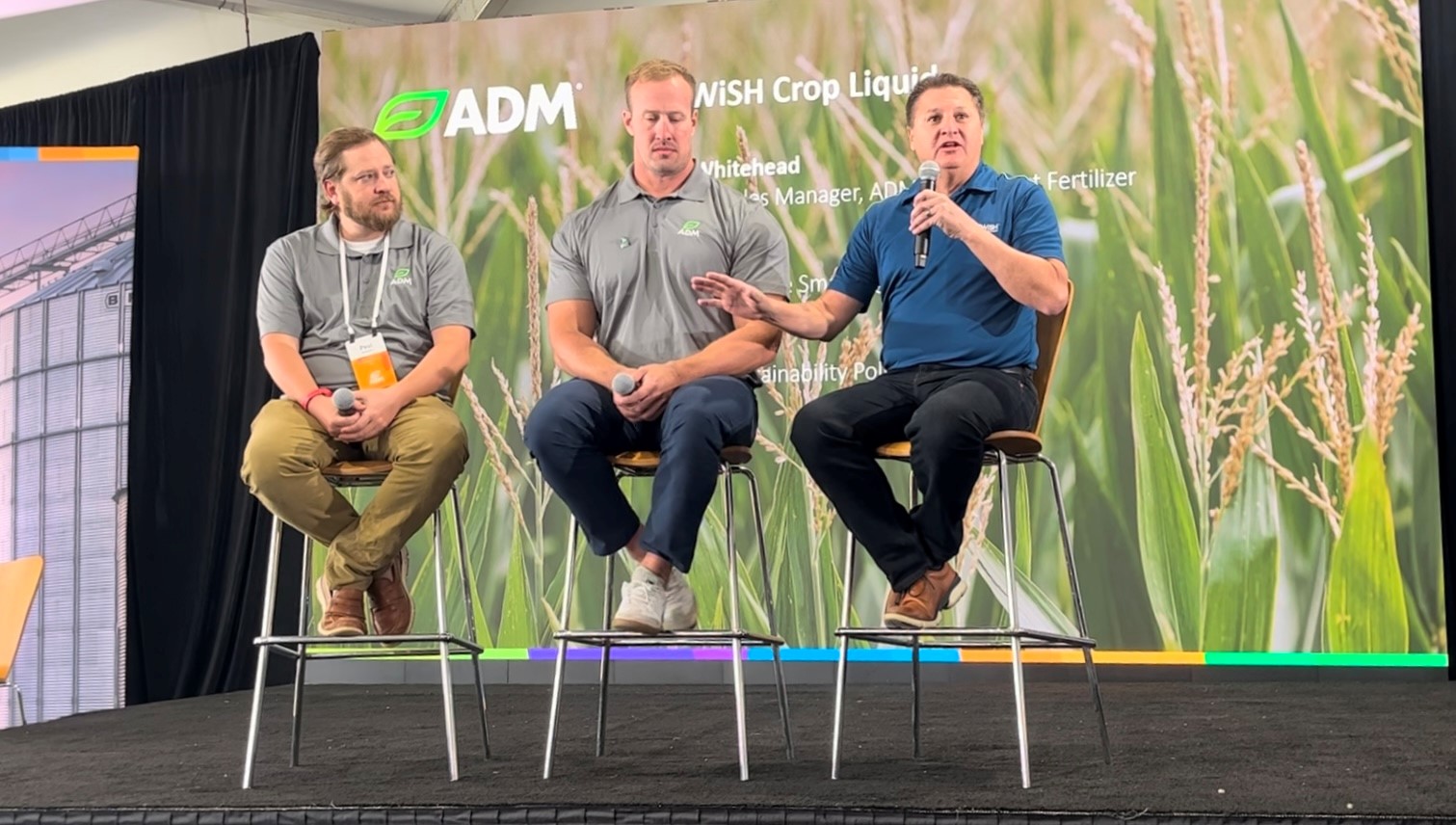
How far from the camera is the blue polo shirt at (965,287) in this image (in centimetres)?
282

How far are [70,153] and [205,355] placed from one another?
1.00m

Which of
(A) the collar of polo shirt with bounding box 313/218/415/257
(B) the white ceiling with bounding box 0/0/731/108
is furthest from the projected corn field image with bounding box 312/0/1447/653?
(A) the collar of polo shirt with bounding box 313/218/415/257

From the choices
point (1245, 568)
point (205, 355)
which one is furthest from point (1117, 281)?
point (205, 355)

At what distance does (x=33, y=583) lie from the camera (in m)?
4.96

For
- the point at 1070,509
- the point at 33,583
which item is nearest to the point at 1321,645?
the point at 1070,509

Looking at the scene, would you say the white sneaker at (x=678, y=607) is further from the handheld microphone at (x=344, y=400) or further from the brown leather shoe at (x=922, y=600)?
the handheld microphone at (x=344, y=400)

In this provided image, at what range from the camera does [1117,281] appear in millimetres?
5398

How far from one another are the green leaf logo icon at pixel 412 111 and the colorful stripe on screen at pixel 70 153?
1.14 metres

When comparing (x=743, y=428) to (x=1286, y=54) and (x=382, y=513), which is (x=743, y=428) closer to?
(x=382, y=513)

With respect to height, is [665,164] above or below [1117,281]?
below

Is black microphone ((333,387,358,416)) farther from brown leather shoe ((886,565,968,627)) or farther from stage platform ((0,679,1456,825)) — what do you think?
brown leather shoe ((886,565,968,627))

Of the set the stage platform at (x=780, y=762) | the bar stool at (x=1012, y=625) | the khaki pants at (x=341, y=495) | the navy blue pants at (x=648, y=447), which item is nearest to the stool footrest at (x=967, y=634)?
the bar stool at (x=1012, y=625)

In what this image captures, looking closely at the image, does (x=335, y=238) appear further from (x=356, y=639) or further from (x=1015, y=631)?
(x=1015, y=631)

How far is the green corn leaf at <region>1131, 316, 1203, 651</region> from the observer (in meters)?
5.29
